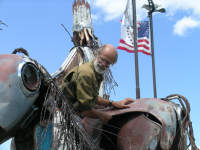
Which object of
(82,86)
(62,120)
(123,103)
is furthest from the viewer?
(123,103)

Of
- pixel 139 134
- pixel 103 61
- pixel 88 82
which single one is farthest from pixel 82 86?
pixel 139 134

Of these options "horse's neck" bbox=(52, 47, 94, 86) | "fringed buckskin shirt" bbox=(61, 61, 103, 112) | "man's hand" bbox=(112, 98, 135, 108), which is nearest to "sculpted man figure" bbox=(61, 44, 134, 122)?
"fringed buckskin shirt" bbox=(61, 61, 103, 112)

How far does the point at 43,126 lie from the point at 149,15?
10153mm

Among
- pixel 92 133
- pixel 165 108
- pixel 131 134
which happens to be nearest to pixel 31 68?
pixel 92 133

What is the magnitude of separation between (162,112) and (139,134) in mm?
325

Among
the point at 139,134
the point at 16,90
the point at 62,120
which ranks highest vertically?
the point at 16,90

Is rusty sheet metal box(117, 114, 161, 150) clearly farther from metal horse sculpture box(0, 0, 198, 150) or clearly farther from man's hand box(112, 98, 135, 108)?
man's hand box(112, 98, 135, 108)

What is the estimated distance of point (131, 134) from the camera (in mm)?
3080

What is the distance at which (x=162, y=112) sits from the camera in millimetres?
3172

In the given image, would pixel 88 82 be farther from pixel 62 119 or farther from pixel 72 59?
pixel 72 59

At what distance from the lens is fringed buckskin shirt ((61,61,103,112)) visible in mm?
2734

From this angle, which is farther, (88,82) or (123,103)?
(123,103)

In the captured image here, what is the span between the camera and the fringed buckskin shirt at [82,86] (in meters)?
2.73

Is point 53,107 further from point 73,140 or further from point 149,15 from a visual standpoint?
point 149,15
